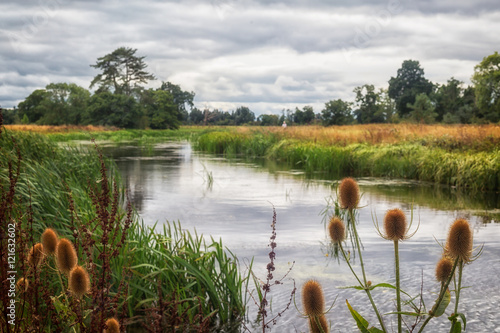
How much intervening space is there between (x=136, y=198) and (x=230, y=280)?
24.4 ft

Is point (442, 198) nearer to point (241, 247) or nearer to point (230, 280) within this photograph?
point (241, 247)

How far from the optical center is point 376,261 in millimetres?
6133

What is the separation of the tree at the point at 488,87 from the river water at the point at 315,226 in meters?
41.0

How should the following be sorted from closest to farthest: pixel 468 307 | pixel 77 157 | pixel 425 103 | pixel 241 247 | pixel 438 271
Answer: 1. pixel 438 271
2. pixel 468 307
3. pixel 241 247
4. pixel 77 157
5. pixel 425 103

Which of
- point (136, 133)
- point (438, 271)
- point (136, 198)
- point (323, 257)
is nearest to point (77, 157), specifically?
point (136, 198)

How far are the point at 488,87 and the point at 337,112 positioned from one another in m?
16.3

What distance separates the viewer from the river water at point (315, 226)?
4758 mm

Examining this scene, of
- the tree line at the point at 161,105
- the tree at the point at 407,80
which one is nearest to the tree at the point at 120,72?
the tree line at the point at 161,105

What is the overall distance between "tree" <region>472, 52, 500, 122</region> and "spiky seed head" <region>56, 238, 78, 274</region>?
5193 centimetres

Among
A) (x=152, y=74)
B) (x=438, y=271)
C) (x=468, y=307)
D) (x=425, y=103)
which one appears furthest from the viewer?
(x=152, y=74)

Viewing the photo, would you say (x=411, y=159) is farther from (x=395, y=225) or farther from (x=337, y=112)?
(x=337, y=112)

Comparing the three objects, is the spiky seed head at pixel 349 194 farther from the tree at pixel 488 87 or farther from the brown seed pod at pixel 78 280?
the tree at pixel 488 87

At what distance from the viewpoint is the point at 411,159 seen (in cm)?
1461

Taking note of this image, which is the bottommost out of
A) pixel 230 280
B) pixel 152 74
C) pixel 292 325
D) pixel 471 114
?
pixel 292 325
